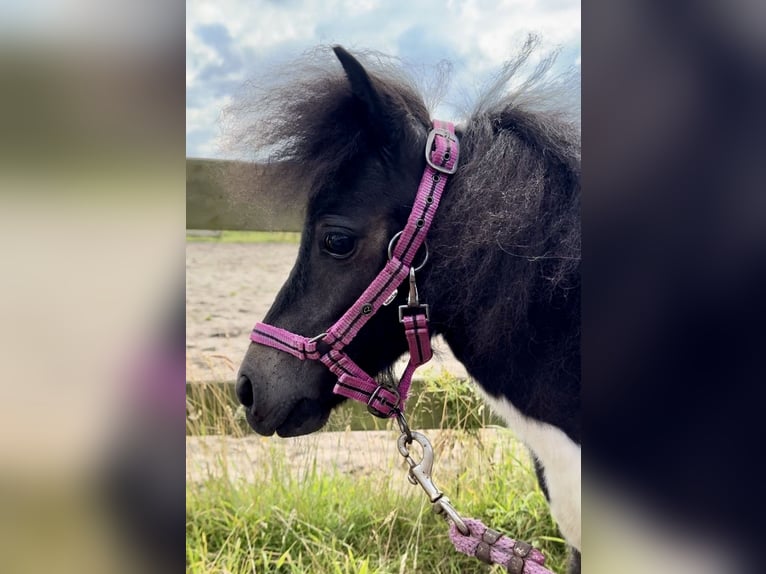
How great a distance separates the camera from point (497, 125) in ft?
3.07

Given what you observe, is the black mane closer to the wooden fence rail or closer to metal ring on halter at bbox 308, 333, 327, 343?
the wooden fence rail

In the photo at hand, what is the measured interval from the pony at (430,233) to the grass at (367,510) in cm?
13

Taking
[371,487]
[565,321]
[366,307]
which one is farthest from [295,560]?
[565,321]

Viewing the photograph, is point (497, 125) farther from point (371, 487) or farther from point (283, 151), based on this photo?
point (371, 487)

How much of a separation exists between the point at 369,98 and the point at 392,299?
32cm

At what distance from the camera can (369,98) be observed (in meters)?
0.87

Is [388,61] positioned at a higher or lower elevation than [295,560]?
higher

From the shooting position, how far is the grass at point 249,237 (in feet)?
3.32

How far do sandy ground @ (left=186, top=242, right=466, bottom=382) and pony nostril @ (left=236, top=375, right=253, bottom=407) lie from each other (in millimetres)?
97

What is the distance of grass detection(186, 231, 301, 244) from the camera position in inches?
39.9

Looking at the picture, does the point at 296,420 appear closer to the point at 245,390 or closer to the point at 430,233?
the point at 245,390

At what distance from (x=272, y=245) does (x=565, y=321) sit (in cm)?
56
